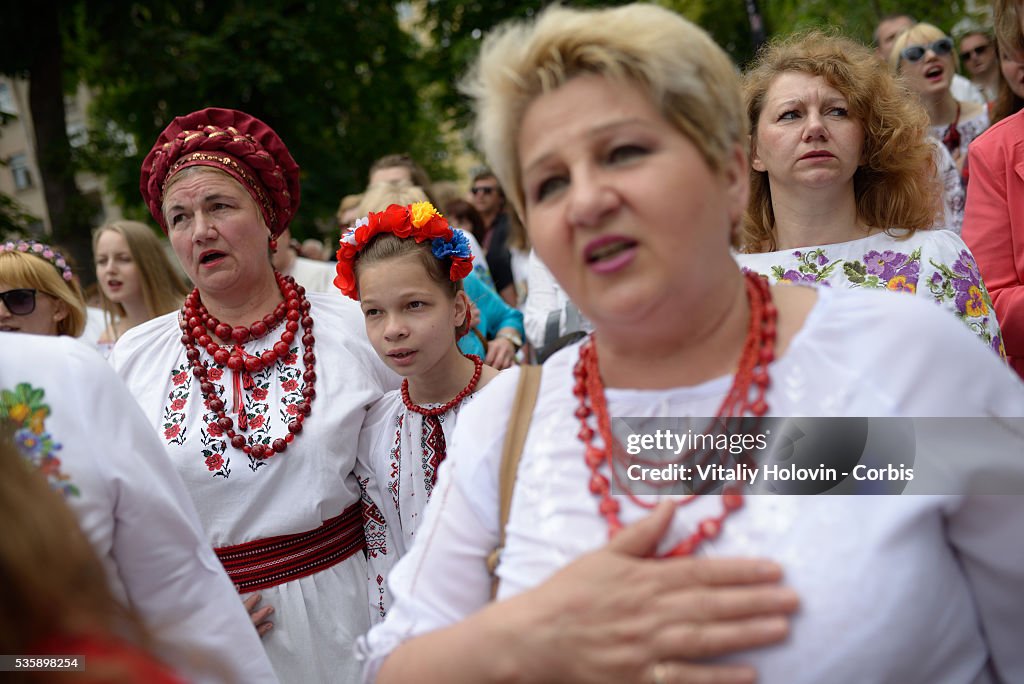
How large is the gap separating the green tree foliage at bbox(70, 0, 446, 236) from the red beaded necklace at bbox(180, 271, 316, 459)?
10.1 m

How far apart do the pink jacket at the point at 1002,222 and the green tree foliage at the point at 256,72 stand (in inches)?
431

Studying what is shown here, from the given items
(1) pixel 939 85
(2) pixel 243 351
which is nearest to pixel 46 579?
(2) pixel 243 351

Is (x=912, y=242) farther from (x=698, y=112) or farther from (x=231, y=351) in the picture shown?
(x=231, y=351)

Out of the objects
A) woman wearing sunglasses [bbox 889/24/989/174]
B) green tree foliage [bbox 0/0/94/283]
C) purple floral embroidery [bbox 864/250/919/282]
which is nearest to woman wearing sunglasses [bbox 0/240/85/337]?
purple floral embroidery [bbox 864/250/919/282]

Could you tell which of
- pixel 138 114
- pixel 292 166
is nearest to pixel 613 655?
pixel 292 166

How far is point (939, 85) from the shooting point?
5.58 m

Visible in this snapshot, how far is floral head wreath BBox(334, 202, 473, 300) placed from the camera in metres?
3.26

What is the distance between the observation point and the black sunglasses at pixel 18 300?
166 inches

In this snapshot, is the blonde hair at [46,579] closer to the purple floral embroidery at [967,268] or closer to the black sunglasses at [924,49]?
the purple floral embroidery at [967,268]

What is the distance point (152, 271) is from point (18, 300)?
118 centimetres

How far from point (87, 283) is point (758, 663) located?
1240 centimetres

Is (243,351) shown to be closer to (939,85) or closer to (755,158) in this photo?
(755,158)

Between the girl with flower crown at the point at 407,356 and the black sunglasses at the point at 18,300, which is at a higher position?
the black sunglasses at the point at 18,300

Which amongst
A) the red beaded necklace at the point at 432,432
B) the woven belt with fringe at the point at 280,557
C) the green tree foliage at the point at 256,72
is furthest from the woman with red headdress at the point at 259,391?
the green tree foliage at the point at 256,72
